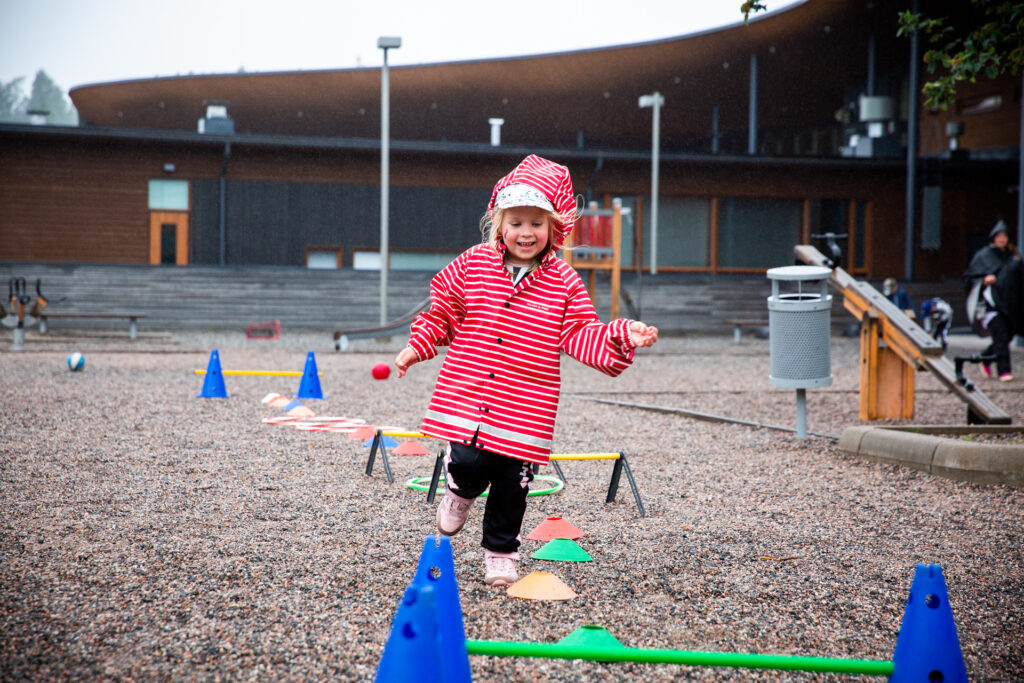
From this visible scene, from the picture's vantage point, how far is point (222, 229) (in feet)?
88.3

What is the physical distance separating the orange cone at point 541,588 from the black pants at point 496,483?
0.15 meters

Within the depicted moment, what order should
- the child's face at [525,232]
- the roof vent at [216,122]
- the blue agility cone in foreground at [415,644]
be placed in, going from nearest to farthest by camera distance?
the blue agility cone in foreground at [415,644]
the child's face at [525,232]
the roof vent at [216,122]

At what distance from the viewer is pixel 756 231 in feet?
96.7

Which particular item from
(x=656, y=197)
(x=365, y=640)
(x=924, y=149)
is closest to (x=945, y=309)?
(x=656, y=197)

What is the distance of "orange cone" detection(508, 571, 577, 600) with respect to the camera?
346 cm

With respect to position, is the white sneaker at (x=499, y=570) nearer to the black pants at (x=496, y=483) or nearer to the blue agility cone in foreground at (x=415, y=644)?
the black pants at (x=496, y=483)

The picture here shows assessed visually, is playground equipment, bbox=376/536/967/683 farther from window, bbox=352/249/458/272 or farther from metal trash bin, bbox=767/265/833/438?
window, bbox=352/249/458/272

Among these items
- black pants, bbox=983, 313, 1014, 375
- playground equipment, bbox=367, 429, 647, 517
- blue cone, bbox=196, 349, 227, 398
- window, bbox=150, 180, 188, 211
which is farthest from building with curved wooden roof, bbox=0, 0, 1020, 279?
playground equipment, bbox=367, 429, 647, 517

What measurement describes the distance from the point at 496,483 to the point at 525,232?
98cm

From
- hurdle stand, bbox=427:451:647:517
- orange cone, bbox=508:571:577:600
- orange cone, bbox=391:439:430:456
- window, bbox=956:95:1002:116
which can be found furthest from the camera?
window, bbox=956:95:1002:116

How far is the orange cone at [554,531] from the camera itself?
14.1 ft

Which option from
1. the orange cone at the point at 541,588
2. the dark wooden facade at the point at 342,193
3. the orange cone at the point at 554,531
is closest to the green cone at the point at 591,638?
the orange cone at the point at 541,588

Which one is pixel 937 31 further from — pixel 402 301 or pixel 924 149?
pixel 924 149

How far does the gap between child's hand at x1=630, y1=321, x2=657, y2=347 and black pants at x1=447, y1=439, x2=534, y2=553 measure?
2.15 ft
